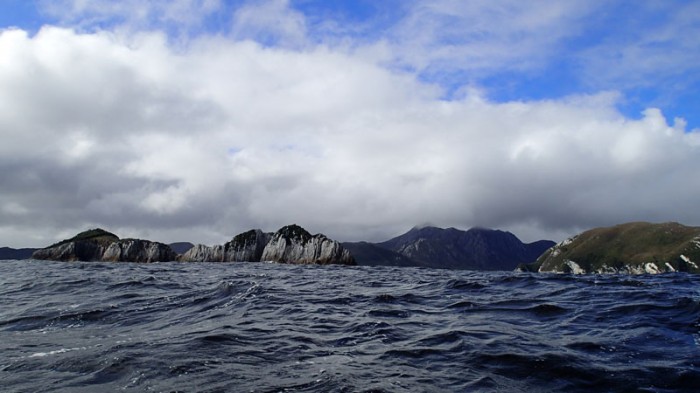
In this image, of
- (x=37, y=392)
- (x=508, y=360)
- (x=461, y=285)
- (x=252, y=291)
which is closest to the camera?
(x=37, y=392)

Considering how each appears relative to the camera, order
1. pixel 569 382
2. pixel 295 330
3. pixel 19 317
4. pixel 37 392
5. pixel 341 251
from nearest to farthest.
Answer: pixel 37 392
pixel 569 382
pixel 295 330
pixel 19 317
pixel 341 251

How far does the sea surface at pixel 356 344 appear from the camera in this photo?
1006 cm

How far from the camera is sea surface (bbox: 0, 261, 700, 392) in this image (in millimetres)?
10062

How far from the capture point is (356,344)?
13.8m

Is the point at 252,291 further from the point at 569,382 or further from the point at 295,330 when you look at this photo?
the point at 569,382


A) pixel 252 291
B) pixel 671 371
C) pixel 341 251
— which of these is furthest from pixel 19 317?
pixel 341 251

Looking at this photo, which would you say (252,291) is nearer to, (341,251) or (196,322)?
(196,322)

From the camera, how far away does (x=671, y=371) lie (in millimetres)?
10375

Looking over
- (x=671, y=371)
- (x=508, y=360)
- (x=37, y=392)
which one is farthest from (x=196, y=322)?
(x=671, y=371)

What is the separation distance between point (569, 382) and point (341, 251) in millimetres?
190380

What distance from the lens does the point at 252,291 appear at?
2786cm

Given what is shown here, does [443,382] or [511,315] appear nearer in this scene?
[443,382]

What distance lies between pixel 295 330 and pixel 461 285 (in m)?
18.5

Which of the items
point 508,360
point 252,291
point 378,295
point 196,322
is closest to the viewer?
point 508,360
